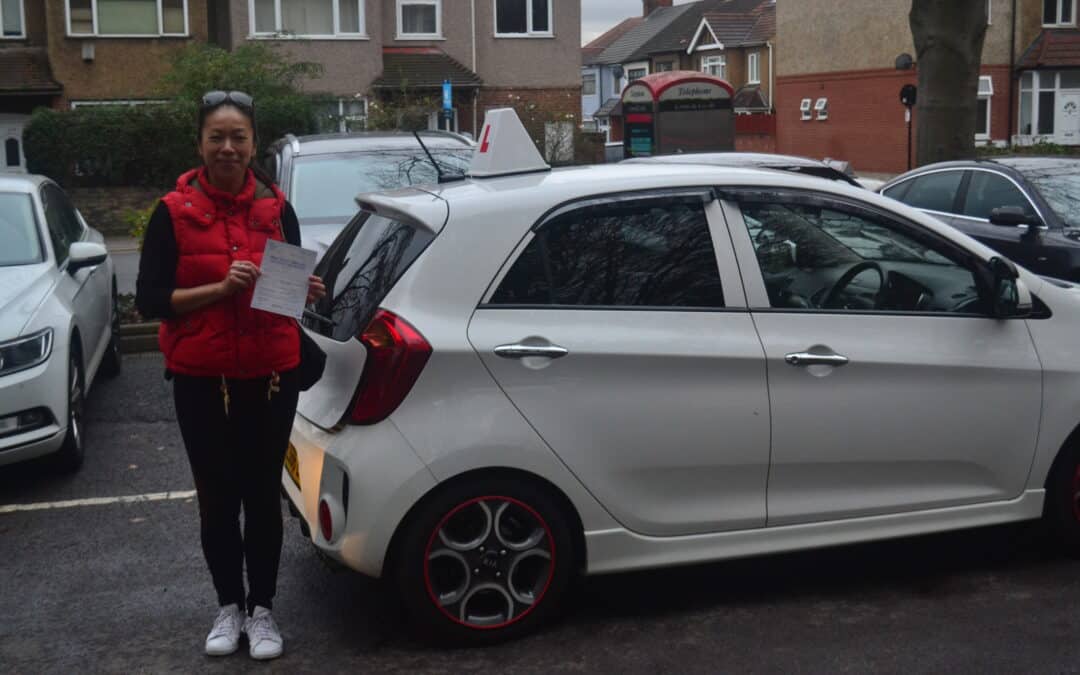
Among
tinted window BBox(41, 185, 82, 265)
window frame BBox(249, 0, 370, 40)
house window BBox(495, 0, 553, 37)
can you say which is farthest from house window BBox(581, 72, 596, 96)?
tinted window BBox(41, 185, 82, 265)

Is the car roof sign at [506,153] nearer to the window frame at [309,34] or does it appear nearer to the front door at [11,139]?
the window frame at [309,34]

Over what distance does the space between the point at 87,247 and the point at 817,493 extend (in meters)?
5.09

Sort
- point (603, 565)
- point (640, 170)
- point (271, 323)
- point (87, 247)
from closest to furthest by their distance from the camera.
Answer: point (271, 323)
point (603, 565)
point (640, 170)
point (87, 247)

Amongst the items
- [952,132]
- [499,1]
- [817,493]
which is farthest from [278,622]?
[499,1]

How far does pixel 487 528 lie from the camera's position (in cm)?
472

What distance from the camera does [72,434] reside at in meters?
7.41

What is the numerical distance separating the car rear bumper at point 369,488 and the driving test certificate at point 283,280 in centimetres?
50

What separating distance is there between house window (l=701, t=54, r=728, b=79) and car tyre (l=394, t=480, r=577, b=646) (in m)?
64.5

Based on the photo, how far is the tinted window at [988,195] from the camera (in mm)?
11352

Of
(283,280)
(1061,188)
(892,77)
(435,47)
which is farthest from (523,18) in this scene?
(283,280)

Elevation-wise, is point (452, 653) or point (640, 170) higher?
point (640, 170)

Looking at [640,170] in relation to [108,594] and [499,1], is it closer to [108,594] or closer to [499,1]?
[108,594]

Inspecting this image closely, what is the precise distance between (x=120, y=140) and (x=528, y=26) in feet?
49.8

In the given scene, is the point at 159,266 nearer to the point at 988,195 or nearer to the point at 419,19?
the point at 988,195
